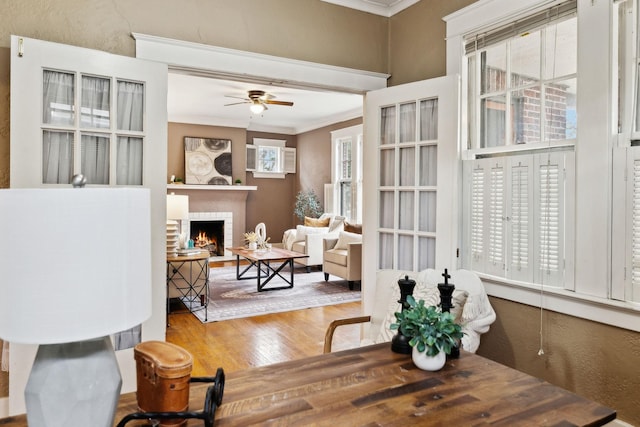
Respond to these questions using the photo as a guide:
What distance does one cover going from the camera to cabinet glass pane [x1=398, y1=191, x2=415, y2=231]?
10.8 feet

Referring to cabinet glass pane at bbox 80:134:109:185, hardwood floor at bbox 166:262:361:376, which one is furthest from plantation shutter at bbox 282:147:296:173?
cabinet glass pane at bbox 80:134:109:185

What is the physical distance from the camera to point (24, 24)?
246 cm

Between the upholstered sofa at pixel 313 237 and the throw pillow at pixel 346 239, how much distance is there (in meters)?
0.35

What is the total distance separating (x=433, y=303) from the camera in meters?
2.23

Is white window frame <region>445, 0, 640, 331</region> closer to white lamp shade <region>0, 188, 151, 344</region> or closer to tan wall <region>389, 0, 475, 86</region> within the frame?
tan wall <region>389, 0, 475, 86</region>

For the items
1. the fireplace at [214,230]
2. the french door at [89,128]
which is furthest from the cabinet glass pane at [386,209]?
the fireplace at [214,230]

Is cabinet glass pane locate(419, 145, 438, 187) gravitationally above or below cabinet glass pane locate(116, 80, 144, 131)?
below

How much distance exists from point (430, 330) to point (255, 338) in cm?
282

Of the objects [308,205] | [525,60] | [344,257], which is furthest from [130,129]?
[308,205]

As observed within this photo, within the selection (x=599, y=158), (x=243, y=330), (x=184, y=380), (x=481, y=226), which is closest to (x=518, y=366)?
(x=481, y=226)

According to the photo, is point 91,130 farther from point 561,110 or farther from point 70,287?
point 561,110

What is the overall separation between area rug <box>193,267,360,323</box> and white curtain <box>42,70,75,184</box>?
2560mm

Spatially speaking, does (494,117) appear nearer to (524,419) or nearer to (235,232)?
(524,419)

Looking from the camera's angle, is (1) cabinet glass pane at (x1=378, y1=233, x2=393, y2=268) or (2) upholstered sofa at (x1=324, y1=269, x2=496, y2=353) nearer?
(2) upholstered sofa at (x1=324, y1=269, x2=496, y2=353)
